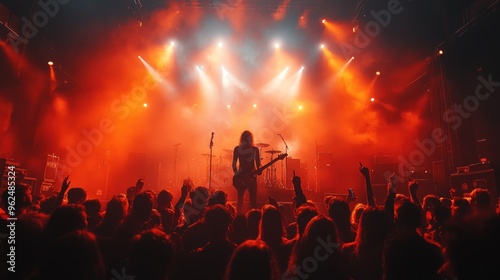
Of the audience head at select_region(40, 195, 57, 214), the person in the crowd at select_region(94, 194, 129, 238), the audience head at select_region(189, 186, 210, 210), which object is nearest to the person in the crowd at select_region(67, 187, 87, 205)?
the audience head at select_region(40, 195, 57, 214)

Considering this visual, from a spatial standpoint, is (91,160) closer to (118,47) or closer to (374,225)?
(118,47)

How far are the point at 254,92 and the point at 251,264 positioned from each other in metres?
19.7

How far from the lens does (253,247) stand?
166 cm

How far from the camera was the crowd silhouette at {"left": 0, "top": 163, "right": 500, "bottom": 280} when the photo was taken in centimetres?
146

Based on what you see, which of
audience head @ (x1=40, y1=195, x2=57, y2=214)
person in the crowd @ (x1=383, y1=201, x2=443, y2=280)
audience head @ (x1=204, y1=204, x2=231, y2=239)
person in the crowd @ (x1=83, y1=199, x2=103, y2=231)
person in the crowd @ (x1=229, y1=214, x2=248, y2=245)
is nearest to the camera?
person in the crowd @ (x1=383, y1=201, x2=443, y2=280)

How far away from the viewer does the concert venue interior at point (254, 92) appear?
10945mm

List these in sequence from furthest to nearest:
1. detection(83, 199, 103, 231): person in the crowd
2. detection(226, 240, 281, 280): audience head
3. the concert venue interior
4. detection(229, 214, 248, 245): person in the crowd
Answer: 1. the concert venue interior
2. detection(83, 199, 103, 231): person in the crowd
3. detection(229, 214, 248, 245): person in the crowd
4. detection(226, 240, 281, 280): audience head

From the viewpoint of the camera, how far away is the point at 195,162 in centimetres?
1803

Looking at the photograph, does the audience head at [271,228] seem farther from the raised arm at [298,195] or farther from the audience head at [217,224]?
the raised arm at [298,195]

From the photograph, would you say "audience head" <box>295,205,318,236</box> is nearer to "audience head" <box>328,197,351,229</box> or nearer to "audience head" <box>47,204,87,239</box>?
"audience head" <box>328,197,351,229</box>

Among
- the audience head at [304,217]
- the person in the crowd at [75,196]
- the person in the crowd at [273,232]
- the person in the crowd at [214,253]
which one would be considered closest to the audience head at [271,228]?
the person in the crowd at [273,232]

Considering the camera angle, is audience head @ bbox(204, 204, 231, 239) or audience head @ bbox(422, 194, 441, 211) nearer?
audience head @ bbox(204, 204, 231, 239)

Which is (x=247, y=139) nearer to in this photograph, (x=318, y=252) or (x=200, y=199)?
(x=200, y=199)

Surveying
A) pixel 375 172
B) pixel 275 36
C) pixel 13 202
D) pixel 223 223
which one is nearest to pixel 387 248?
pixel 223 223
